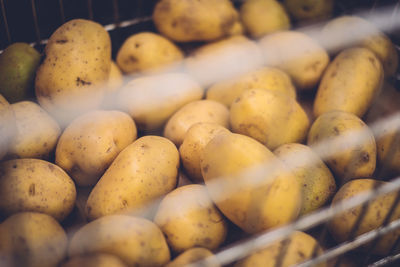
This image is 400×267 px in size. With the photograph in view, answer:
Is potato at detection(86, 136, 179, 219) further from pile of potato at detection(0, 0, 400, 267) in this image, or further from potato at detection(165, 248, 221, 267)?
potato at detection(165, 248, 221, 267)

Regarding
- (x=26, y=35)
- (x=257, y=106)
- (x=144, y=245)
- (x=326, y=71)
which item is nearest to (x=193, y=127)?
(x=257, y=106)

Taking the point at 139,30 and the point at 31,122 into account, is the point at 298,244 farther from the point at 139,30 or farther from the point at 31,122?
the point at 139,30

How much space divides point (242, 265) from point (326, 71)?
556mm

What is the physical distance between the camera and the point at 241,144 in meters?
0.71

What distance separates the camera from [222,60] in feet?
3.36

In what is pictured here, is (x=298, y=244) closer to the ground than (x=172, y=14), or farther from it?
closer to the ground

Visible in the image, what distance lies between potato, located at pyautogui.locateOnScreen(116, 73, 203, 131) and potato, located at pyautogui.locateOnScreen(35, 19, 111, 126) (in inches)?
2.7

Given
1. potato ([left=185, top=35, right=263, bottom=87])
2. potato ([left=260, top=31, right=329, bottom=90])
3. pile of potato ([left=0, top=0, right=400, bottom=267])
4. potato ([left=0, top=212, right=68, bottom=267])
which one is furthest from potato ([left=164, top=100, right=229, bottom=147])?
potato ([left=0, top=212, right=68, bottom=267])

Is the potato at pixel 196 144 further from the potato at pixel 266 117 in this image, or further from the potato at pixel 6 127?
the potato at pixel 6 127

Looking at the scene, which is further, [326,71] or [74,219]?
[326,71]

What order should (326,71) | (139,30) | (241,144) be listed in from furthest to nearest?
1. (139,30)
2. (326,71)
3. (241,144)

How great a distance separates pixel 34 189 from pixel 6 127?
13 cm

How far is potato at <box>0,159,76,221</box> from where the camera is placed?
699 mm

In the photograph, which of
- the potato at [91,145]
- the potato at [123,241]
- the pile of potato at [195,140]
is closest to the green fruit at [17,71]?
the pile of potato at [195,140]
